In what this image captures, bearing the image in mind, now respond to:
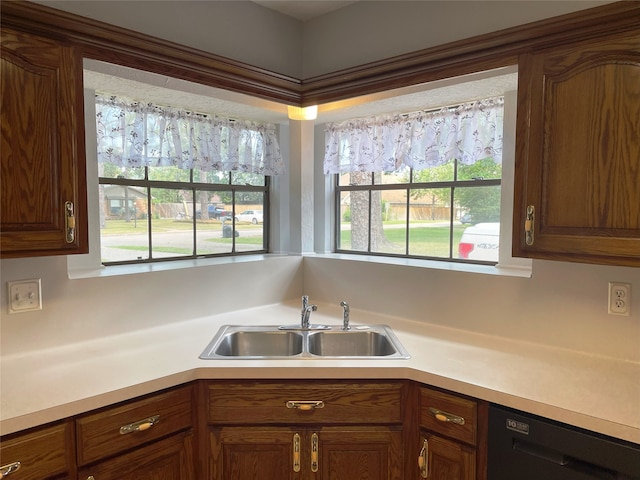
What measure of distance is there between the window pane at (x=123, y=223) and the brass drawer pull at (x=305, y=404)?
1227 mm

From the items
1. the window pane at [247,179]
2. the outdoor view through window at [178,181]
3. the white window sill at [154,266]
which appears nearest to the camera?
the white window sill at [154,266]

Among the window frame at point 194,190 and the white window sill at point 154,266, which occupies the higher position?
the window frame at point 194,190

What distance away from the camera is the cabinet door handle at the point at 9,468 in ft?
3.76

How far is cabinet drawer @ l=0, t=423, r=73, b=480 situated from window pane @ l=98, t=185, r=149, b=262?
1069 mm

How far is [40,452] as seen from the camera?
4.00 ft

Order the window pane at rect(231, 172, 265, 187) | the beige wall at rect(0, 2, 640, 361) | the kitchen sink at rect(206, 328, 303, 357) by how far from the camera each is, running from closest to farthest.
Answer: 1. the beige wall at rect(0, 2, 640, 361)
2. the kitchen sink at rect(206, 328, 303, 357)
3. the window pane at rect(231, 172, 265, 187)

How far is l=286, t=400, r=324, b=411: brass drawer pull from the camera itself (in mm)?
1586

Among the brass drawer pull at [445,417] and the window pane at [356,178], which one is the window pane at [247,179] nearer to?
the window pane at [356,178]

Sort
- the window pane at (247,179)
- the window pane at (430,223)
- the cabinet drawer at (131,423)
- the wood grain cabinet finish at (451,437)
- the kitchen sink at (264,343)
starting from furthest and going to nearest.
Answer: the window pane at (247,179) → the window pane at (430,223) → the kitchen sink at (264,343) → the wood grain cabinet finish at (451,437) → the cabinet drawer at (131,423)

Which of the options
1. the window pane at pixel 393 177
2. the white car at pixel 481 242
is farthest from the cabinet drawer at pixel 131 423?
the window pane at pixel 393 177

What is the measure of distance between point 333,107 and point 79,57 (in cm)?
132

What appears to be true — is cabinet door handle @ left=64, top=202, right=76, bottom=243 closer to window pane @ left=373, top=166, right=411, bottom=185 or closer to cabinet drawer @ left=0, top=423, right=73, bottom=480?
cabinet drawer @ left=0, top=423, right=73, bottom=480

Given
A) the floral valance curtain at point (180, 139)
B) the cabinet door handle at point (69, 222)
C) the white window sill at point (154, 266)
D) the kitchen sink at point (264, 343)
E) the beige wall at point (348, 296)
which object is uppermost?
the floral valance curtain at point (180, 139)

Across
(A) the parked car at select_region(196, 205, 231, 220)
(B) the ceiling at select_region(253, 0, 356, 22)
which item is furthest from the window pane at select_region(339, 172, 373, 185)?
(B) the ceiling at select_region(253, 0, 356, 22)
